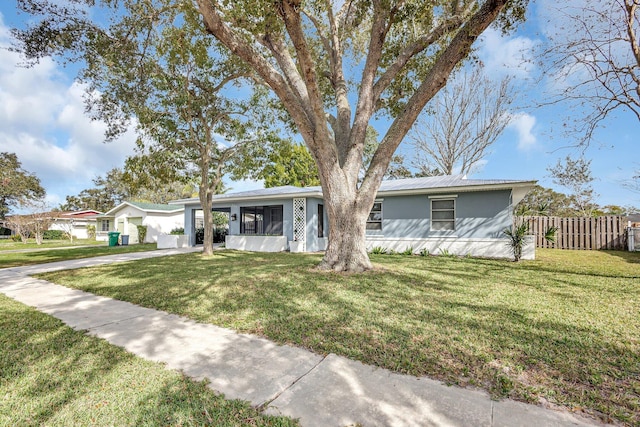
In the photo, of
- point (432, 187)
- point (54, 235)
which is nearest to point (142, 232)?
point (54, 235)

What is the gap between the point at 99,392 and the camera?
2.26 metres

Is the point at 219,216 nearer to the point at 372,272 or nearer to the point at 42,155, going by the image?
the point at 372,272

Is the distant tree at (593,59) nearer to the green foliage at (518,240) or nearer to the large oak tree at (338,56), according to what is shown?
the large oak tree at (338,56)

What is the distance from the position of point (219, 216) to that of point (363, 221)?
1802 cm

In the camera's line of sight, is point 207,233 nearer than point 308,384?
No

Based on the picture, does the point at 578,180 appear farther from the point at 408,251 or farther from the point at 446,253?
the point at 408,251

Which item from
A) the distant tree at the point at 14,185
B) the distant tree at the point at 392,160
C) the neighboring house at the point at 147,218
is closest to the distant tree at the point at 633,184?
the distant tree at the point at 392,160

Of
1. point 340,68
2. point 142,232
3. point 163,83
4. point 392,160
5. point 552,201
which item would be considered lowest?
point 142,232

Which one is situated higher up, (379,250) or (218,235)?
(218,235)

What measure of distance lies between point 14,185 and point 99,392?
4287 centimetres

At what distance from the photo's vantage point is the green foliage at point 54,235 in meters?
27.0

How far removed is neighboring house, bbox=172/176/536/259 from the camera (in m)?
11.2

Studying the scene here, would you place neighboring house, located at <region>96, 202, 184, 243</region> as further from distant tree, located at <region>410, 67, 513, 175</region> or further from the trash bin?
distant tree, located at <region>410, 67, 513, 175</region>

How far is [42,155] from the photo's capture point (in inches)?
1788
